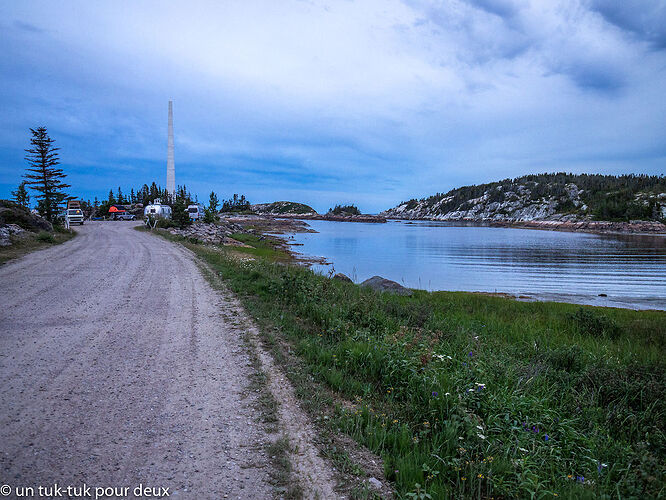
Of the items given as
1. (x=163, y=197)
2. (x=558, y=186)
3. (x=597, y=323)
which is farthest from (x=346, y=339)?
(x=558, y=186)

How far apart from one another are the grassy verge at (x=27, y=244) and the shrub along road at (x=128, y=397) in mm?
9839

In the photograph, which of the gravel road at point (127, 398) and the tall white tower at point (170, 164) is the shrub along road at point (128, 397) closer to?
the gravel road at point (127, 398)

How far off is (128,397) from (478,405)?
5183 mm

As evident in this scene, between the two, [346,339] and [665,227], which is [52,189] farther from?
[665,227]

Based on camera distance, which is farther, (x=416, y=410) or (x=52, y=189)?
(x=52, y=189)

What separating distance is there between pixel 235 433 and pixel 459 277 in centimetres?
2972

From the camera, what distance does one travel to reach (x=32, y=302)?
10305mm

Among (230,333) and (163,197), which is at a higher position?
(163,197)

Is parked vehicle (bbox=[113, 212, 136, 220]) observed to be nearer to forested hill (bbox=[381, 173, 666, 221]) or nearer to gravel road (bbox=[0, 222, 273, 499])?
gravel road (bbox=[0, 222, 273, 499])

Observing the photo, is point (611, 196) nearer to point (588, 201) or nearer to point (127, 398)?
point (588, 201)

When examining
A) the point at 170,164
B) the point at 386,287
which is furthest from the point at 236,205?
the point at 386,287

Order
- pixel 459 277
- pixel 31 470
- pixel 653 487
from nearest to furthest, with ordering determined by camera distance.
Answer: pixel 31 470 < pixel 653 487 < pixel 459 277

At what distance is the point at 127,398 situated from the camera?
204 inches

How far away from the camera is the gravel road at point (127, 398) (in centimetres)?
373
